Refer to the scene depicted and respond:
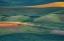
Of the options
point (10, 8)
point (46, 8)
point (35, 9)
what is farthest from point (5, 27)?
point (46, 8)

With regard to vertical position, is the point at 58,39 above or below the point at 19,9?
below

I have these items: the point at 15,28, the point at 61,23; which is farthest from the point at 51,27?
the point at 15,28

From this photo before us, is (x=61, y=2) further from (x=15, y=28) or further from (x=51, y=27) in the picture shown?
(x=15, y=28)

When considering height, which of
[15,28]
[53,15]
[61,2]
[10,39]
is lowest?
[10,39]

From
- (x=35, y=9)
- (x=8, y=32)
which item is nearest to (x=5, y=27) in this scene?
(x=8, y=32)

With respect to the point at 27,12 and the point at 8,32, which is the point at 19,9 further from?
the point at 8,32

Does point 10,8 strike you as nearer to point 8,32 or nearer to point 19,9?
point 19,9

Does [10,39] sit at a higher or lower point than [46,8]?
lower
